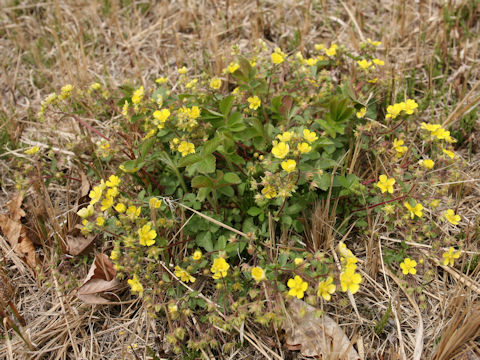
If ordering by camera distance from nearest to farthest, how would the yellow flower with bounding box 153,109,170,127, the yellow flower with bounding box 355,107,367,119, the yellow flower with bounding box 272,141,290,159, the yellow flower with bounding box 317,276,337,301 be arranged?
1. the yellow flower with bounding box 317,276,337,301
2. the yellow flower with bounding box 272,141,290,159
3. the yellow flower with bounding box 153,109,170,127
4. the yellow flower with bounding box 355,107,367,119

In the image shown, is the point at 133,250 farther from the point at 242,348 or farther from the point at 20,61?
the point at 20,61

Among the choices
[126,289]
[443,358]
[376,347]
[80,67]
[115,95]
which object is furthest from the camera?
[80,67]

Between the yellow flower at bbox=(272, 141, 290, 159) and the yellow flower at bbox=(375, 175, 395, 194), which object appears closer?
the yellow flower at bbox=(272, 141, 290, 159)

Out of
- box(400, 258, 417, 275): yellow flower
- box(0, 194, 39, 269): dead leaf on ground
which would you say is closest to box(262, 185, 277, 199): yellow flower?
box(400, 258, 417, 275): yellow flower

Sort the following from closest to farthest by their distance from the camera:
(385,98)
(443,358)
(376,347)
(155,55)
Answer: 1. (443,358)
2. (376,347)
3. (385,98)
4. (155,55)

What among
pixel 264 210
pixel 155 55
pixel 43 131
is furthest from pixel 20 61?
pixel 264 210

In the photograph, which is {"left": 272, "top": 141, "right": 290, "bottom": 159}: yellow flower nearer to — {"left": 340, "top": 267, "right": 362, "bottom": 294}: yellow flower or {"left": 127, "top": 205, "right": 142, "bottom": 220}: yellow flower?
{"left": 340, "top": 267, "right": 362, "bottom": 294}: yellow flower

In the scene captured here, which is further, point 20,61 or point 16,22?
point 16,22
